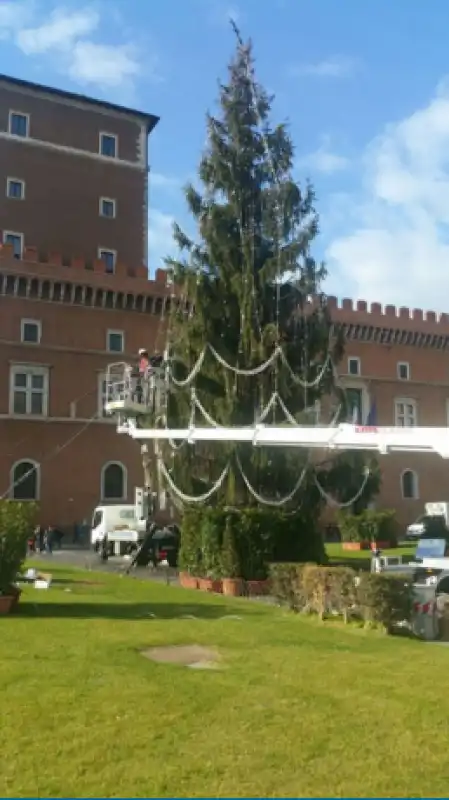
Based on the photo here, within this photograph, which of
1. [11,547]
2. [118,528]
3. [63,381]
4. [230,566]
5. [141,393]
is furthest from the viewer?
[63,381]

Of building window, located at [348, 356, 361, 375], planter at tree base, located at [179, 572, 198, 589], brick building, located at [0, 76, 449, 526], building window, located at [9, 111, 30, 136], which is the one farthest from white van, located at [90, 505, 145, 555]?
building window, located at [9, 111, 30, 136]

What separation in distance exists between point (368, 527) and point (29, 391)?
53.9ft

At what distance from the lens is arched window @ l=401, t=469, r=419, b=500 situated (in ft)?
153

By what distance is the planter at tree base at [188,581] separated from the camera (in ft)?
59.5

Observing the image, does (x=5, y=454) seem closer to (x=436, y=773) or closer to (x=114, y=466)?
(x=114, y=466)

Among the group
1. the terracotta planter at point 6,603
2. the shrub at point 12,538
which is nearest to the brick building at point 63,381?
the shrub at point 12,538

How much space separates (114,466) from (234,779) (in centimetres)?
3402

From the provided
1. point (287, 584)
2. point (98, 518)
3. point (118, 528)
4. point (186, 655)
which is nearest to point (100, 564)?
point (118, 528)

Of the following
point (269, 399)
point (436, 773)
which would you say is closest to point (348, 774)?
point (436, 773)

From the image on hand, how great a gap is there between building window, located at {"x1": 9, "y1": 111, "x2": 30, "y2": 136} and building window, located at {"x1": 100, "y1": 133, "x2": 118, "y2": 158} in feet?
13.8

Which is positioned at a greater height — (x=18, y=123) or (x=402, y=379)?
(x=18, y=123)

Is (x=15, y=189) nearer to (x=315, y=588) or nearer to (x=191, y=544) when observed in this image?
(x=191, y=544)

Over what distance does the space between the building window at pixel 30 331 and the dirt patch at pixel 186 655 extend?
2976 cm

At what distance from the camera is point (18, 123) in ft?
136
